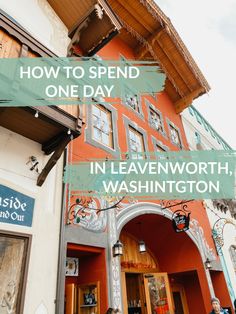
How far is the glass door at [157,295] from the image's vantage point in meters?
8.23

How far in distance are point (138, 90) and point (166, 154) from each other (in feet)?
10.4

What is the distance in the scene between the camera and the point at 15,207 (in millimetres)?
4383

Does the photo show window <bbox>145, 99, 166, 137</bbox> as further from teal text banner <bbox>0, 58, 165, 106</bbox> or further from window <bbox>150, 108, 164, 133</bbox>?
teal text banner <bbox>0, 58, 165, 106</bbox>

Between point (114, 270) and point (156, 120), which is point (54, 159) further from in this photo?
point (156, 120)

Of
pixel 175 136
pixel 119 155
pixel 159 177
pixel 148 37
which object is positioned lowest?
pixel 159 177

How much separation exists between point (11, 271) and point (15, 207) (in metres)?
0.98

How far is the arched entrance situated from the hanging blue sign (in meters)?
2.95

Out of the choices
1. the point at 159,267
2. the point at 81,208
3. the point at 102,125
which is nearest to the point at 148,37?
the point at 102,125

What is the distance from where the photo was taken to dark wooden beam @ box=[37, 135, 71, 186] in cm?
Answer: 484

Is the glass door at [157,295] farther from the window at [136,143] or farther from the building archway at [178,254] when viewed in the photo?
the window at [136,143]

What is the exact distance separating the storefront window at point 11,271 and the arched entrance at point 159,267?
10.4ft

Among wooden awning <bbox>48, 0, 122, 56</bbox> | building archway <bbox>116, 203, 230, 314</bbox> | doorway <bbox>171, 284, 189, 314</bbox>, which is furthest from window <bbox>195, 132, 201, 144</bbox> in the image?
wooden awning <bbox>48, 0, 122, 56</bbox>

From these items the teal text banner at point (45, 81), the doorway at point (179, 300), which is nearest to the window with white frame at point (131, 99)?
the teal text banner at point (45, 81)

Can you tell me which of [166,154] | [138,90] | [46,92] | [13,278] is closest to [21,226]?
[13,278]
